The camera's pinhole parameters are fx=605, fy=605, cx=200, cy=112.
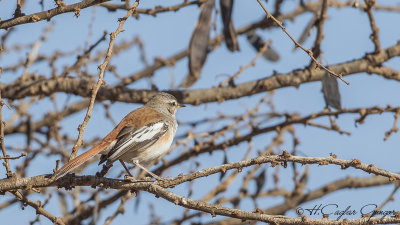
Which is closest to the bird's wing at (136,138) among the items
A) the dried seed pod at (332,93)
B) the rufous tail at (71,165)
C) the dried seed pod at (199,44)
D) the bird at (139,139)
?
the bird at (139,139)

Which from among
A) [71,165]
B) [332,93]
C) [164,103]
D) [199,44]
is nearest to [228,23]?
[199,44]

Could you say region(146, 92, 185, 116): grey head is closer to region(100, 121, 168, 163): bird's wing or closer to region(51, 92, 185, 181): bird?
region(51, 92, 185, 181): bird

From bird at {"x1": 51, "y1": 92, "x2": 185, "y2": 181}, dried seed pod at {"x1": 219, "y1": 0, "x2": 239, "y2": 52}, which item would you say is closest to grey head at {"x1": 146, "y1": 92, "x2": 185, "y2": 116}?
bird at {"x1": 51, "y1": 92, "x2": 185, "y2": 181}

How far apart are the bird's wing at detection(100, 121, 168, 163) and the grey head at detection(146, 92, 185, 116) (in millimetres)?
606

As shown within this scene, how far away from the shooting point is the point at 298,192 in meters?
6.59

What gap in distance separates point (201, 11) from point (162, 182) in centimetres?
246

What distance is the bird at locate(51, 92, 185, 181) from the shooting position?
189 inches

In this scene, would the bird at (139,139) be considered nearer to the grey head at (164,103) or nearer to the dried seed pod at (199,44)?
the grey head at (164,103)

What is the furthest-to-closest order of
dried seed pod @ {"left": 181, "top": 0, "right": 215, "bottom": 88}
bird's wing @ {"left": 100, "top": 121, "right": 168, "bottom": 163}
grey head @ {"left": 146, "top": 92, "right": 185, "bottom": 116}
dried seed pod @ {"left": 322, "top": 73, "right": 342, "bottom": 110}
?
grey head @ {"left": 146, "top": 92, "right": 185, "bottom": 116}
dried seed pod @ {"left": 322, "top": 73, "right": 342, "bottom": 110}
dried seed pod @ {"left": 181, "top": 0, "right": 215, "bottom": 88}
bird's wing @ {"left": 100, "top": 121, "right": 168, "bottom": 163}

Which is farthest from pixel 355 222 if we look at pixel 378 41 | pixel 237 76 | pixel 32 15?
pixel 378 41

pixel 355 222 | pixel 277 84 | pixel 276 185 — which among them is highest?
pixel 277 84

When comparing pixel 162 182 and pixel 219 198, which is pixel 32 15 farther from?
pixel 219 198

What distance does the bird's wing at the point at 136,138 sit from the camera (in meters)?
4.77

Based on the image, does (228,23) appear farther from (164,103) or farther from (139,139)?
(139,139)
